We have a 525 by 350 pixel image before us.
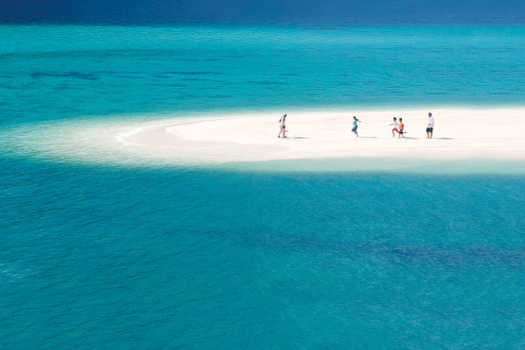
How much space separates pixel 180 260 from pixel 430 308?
34.8ft

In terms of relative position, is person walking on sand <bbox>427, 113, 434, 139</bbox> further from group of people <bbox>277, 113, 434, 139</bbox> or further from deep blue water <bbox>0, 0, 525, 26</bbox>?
deep blue water <bbox>0, 0, 525, 26</bbox>

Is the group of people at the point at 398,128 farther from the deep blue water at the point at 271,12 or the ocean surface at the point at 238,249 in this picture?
the deep blue water at the point at 271,12

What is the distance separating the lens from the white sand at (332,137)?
47438mm

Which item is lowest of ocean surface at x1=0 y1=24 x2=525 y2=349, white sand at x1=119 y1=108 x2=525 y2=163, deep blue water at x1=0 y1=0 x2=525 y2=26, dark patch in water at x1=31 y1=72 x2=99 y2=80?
ocean surface at x1=0 y1=24 x2=525 y2=349

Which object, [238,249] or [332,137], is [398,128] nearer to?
[332,137]

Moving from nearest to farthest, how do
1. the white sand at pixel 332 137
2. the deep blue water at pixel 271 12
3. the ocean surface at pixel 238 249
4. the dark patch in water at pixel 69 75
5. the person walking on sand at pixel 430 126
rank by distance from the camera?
the ocean surface at pixel 238 249, the white sand at pixel 332 137, the person walking on sand at pixel 430 126, the dark patch in water at pixel 69 75, the deep blue water at pixel 271 12

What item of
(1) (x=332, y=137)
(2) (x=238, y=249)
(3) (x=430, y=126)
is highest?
(3) (x=430, y=126)

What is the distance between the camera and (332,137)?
5228cm

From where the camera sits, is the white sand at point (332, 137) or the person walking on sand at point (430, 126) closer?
the white sand at point (332, 137)

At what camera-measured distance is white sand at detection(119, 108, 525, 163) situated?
156 feet

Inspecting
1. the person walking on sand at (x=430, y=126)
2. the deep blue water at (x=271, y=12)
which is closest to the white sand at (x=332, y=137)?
the person walking on sand at (x=430, y=126)

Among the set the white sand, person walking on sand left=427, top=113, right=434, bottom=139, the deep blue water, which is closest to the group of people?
person walking on sand left=427, top=113, right=434, bottom=139

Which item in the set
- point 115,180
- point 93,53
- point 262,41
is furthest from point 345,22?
point 115,180

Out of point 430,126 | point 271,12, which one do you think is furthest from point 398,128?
point 271,12
